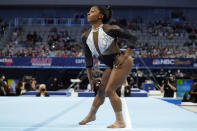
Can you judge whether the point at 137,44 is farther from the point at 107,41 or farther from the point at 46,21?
the point at 107,41

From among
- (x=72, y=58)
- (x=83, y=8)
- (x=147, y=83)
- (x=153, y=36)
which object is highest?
(x=83, y=8)

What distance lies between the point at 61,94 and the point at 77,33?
10709 millimetres

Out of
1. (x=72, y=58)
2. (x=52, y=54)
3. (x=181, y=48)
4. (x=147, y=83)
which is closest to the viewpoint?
(x=147, y=83)

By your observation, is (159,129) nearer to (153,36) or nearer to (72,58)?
(72,58)

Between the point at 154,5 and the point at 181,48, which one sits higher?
the point at 154,5

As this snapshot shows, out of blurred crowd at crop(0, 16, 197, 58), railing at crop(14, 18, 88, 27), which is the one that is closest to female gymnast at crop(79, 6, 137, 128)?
blurred crowd at crop(0, 16, 197, 58)

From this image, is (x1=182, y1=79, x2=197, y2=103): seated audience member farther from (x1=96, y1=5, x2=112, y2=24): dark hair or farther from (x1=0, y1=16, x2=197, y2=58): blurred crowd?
(x1=0, y1=16, x2=197, y2=58): blurred crowd

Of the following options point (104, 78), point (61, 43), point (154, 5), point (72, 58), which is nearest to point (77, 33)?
point (61, 43)

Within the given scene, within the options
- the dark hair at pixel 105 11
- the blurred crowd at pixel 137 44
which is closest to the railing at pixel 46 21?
the blurred crowd at pixel 137 44

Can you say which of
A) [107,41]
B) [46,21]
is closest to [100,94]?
[107,41]

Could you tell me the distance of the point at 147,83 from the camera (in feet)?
52.1

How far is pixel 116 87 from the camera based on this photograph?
3.28 metres

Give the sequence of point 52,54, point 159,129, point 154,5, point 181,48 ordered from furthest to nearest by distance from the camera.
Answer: point 154,5 < point 181,48 < point 52,54 < point 159,129

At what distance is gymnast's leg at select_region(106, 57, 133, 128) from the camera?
10.6 feet
